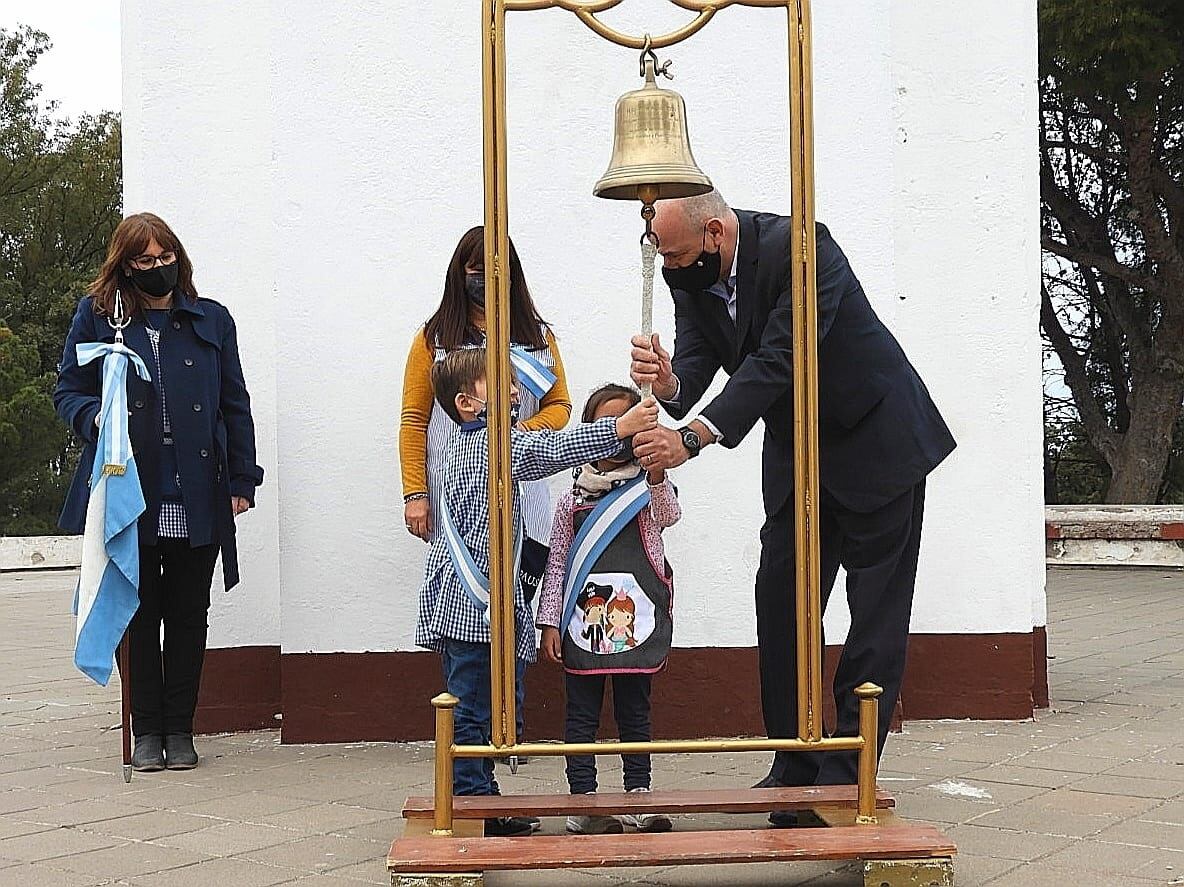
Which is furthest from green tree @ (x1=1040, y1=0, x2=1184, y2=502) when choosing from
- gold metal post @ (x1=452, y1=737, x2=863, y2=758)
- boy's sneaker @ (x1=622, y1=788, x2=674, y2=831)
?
gold metal post @ (x1=452, y1=737, x2=863, y2=758)

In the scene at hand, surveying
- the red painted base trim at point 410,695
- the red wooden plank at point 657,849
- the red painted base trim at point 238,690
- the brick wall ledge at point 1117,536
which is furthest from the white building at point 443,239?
the brick wall ledge at point 1117,536

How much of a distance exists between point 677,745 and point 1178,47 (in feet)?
46.5

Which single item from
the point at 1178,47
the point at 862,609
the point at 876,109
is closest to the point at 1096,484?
the point at 1178,47

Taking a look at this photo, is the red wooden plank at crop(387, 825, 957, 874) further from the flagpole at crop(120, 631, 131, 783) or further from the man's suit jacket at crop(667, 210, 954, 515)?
the flagpole at crop(120, 631, 131, 783)

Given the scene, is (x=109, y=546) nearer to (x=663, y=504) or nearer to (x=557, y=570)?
(x=557, y=570)

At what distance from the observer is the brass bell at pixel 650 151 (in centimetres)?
356

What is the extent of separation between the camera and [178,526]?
532 cm

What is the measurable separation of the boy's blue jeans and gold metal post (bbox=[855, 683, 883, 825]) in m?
1.11

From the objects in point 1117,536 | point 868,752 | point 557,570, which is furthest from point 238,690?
point 1117,536

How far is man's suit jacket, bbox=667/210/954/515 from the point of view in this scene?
4.02m

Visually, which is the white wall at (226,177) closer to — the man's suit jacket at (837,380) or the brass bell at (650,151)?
the man's suit jacket at (837,380)

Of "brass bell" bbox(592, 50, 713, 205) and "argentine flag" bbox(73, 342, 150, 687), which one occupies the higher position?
"brass bell" bbox(592, 50, 713, 205)

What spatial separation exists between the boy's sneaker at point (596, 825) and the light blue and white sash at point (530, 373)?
1.34m

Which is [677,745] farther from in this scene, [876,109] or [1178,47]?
[1178,47]
